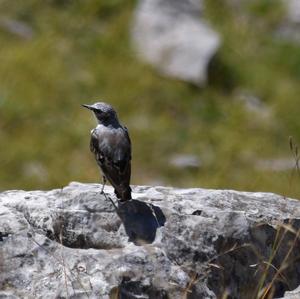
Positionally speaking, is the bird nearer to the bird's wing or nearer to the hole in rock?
the bird's wing

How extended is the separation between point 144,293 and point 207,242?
76 cm

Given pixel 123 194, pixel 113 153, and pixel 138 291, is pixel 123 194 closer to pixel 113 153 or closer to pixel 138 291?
pixel 113 153

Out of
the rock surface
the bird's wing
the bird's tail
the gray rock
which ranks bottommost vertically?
the rock surface

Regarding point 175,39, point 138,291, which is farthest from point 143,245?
point 175,39

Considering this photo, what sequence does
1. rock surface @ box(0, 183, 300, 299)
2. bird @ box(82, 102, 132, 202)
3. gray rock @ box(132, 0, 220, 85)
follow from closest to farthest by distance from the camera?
rock surface @ box(0, 183, 300, 299)
bird @ box(82, 102, 132, 202)
gray rock @ box(132, 0, 220, 85)

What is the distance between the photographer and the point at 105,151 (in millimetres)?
8203

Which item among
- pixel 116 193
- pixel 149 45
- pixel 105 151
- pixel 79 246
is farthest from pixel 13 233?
pixel 149 45

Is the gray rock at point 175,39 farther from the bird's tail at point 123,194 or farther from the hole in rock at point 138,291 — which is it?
the hole in rock at point 138,291

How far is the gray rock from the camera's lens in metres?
18.1

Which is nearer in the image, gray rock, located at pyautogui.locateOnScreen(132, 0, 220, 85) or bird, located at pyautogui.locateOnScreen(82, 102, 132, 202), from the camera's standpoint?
bird, located at pyautogui.locateOnScreen(82, 102, 132, 202)

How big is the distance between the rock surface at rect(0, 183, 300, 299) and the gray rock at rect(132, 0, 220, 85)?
33.4 feet

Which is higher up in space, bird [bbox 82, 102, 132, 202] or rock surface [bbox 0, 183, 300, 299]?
bird [bbox 82, 102, 132, 202]

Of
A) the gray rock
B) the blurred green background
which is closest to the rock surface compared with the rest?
the blurred green background

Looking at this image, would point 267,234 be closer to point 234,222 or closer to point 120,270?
point 234,222
